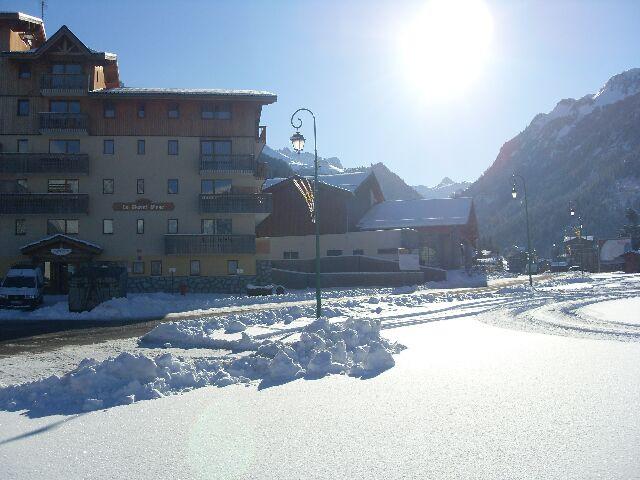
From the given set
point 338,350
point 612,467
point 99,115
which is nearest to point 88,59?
point 99,115

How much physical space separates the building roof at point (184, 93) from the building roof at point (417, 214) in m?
21.9

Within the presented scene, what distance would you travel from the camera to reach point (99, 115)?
40.3 m

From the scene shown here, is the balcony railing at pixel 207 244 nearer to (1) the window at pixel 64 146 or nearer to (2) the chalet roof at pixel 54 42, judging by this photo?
(1) the window at pixel 64 146

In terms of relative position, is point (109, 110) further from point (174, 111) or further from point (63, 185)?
point (63, 185)

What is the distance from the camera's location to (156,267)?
4022cm

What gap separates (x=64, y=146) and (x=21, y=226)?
6081 millimetres

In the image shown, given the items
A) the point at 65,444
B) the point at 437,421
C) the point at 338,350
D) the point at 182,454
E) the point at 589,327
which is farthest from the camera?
the point at 589,327

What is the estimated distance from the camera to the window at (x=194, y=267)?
40.6 m

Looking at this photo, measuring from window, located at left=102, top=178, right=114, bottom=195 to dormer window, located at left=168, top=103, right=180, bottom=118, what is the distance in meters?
6.12

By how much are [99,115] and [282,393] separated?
36310mm

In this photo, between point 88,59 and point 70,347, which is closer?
point 70,347

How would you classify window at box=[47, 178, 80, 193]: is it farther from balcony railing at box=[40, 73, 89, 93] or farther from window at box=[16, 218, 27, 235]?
balcony railing at box=[40, 73, 89, 93]

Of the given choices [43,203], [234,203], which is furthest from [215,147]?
[43,203]

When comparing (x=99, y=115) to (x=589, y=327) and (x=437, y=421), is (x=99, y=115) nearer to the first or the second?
(x=589, y=327)
